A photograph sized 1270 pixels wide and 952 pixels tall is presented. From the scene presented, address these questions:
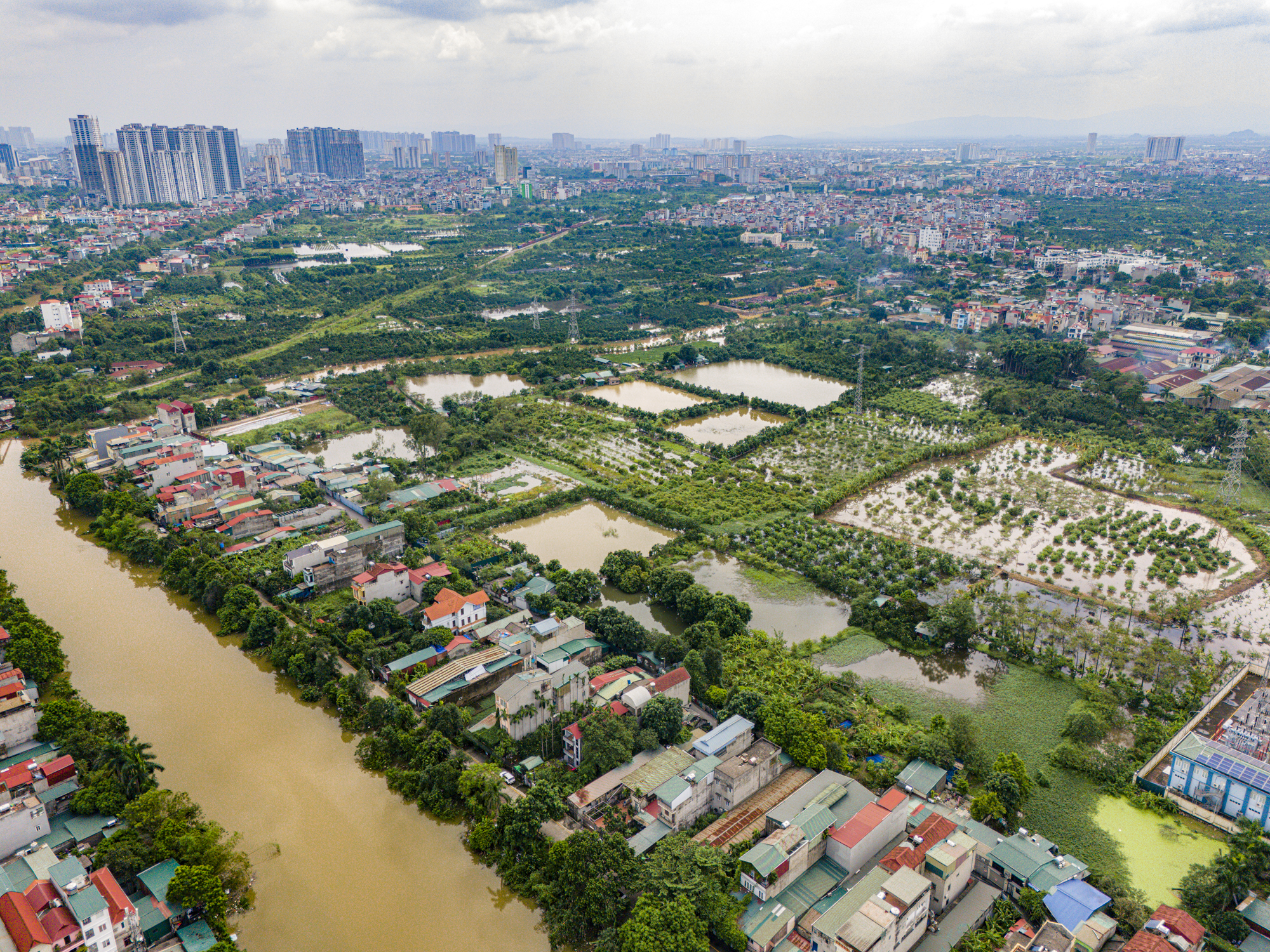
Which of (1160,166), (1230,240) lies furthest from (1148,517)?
(1160,166)

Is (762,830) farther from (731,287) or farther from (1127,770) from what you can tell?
(731,287)

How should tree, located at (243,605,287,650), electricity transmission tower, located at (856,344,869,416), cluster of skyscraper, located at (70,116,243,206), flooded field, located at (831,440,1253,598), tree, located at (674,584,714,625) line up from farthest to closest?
cluster of skyscraper, located at (70,116,243,206) → electricity transmission tower, located at (856,344,869,416) → flooded field, located at (831,440,1253,598) → tree, located at (674,584,714,625) → tree, located at (243,605,287,650)

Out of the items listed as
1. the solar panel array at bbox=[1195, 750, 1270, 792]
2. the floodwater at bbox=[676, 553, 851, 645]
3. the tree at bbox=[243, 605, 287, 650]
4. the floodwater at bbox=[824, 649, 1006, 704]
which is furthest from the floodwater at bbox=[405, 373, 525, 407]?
the solar panel array at bbox=[1195, 750, 1270, 792]

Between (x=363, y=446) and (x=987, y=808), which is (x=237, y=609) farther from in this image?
(x=987, y=808)

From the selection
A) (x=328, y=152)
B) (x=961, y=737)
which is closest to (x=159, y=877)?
(x=961, y=737)

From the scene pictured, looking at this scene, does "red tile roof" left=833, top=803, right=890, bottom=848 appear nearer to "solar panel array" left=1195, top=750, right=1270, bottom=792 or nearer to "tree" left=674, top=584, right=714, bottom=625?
"solar panel array" left=1195, top=750, right=1270, bottom=792

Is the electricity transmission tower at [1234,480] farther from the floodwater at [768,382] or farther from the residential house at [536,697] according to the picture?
the residential house at [536,697]

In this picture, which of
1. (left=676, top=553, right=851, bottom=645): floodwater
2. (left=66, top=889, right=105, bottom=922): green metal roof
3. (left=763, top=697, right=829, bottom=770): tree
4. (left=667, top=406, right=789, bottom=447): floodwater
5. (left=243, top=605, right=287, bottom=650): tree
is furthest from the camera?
(left=667, top=406, right=789, bottom=447): floodwater
